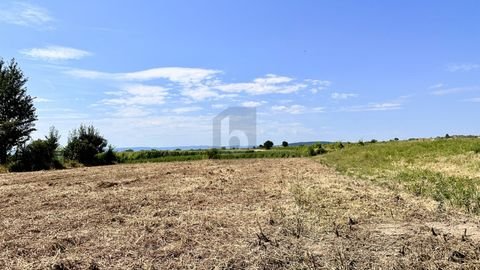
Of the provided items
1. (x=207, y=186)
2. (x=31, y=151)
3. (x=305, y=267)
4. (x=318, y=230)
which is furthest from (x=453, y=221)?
(x=31, y=151)

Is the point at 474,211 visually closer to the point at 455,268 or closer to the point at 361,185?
the point at 455,268

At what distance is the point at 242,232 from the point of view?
21.3 ft

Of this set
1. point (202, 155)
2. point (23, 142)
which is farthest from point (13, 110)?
point (202, 155)

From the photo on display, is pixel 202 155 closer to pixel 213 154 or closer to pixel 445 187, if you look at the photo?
pixel 213 154

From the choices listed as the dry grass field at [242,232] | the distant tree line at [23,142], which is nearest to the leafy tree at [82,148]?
the distant tree line at [23,142]

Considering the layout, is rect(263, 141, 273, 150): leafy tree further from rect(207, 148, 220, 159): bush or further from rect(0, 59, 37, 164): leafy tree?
rect(0, 59, 37, 164): leafy tree

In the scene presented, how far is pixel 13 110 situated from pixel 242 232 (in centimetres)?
3038

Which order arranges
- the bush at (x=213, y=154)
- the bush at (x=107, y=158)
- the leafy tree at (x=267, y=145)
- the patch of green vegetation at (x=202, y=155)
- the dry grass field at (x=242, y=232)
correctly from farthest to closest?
the leafy tree at (x=267, y=145), the bush at (x=213, y=154), the patch of green vegetation at (x=202, y=155), the bush at (x=107, y=158), the dry grass field at (x=242, y=232)

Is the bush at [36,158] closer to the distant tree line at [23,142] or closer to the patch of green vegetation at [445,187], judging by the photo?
the distant tree line at [23,142]

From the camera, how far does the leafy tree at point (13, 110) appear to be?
29875 mm

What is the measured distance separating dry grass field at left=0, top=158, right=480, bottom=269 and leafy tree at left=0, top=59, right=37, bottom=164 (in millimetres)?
21629

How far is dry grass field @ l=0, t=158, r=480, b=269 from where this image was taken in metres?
5.02

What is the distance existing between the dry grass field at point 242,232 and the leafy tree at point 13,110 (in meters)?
21.6

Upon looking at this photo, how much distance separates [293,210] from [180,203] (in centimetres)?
278
